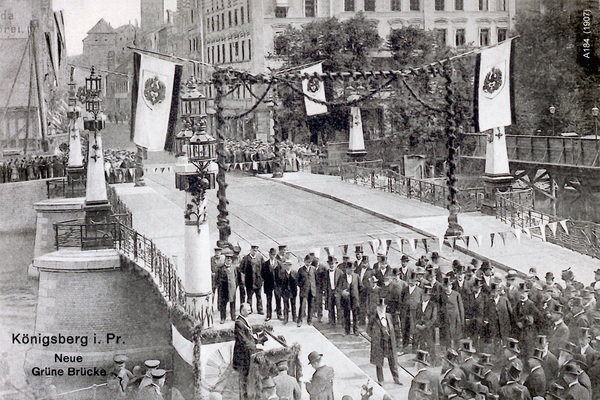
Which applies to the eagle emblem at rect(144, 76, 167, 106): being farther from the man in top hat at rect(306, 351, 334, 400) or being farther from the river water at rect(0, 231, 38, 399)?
the man in top hat at rect(306, 351, 334, 400)

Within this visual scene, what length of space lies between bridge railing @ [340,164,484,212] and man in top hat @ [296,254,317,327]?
842 cm

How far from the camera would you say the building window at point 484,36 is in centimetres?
1842

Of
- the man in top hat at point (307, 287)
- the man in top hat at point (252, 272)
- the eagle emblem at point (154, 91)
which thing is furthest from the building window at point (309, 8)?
the man in top hat at point (307, 287)

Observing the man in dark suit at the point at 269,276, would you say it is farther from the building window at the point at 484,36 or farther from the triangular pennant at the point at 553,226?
the building window at the point at 484,36

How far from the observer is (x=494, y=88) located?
14531 millimetres

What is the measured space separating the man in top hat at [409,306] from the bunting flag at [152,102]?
189 inches

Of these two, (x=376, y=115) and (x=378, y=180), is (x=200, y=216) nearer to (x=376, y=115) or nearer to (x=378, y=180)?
(x=378, y=180)

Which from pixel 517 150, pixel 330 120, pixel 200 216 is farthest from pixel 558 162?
pixel 200 216

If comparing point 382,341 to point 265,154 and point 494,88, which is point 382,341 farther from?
point 265,154

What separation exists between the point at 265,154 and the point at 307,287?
611 inches

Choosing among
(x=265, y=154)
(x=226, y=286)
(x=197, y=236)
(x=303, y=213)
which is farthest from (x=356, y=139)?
(x=197, y=236)

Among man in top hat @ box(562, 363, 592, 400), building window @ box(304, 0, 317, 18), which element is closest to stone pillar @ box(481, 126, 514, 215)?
building window @ box(304, 0, 317, 18)

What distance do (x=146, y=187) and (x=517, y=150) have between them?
1383 centimetres

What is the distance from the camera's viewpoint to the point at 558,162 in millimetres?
21750
